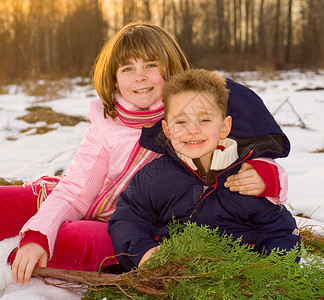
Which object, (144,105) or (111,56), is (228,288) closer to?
(144,105)

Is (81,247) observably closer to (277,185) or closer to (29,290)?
(29,290)

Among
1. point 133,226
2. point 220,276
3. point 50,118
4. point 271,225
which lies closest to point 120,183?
point 133,226

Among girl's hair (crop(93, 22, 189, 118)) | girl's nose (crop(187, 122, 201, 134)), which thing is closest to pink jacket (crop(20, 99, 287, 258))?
girl's hair (crop(93, 22, 189, 118))

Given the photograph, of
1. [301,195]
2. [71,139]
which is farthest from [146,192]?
[71,139]

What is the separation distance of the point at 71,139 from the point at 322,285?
491 centimetres

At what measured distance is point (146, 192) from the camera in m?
2.16

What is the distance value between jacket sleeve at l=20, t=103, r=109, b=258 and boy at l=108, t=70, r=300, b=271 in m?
0.42

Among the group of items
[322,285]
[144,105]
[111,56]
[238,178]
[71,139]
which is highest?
[111,56]

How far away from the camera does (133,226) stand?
2.07m

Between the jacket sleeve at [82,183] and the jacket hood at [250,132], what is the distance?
444 millimetres

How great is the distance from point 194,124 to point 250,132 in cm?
43

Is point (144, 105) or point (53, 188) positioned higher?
point (144, 105)

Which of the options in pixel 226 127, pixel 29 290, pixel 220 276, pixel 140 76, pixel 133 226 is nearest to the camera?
pixel 220 276

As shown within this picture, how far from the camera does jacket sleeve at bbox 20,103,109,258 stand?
2.43 metres
